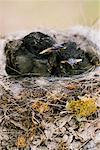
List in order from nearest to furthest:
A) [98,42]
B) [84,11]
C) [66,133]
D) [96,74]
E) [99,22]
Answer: [66,133]
[96,74]
[98,42]
[99,22]
[84,11]

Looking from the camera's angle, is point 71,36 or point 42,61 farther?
Result: point 71,36

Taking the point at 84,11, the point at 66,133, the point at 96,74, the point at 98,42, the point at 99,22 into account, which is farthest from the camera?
the point at 84,11

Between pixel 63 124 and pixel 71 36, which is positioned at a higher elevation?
pixel 71 36

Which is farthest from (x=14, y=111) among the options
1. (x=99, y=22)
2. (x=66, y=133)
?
(x=99, y=22)

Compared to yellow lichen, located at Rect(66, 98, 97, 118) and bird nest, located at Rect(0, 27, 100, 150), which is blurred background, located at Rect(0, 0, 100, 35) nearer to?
bird nest, located at Rect(0, 27, 100, 150)

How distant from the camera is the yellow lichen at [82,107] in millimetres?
3000

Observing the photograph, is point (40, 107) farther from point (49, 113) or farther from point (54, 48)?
point (54, 48)

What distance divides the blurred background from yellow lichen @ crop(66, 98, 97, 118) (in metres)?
1.61

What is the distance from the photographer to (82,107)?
3012 mm

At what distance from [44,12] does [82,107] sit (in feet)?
6.05

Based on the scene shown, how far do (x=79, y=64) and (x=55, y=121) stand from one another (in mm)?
503

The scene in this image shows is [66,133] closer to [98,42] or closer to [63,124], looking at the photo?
[63,124]

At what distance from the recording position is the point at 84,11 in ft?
15.1

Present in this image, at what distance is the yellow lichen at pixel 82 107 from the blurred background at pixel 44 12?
1605mm
